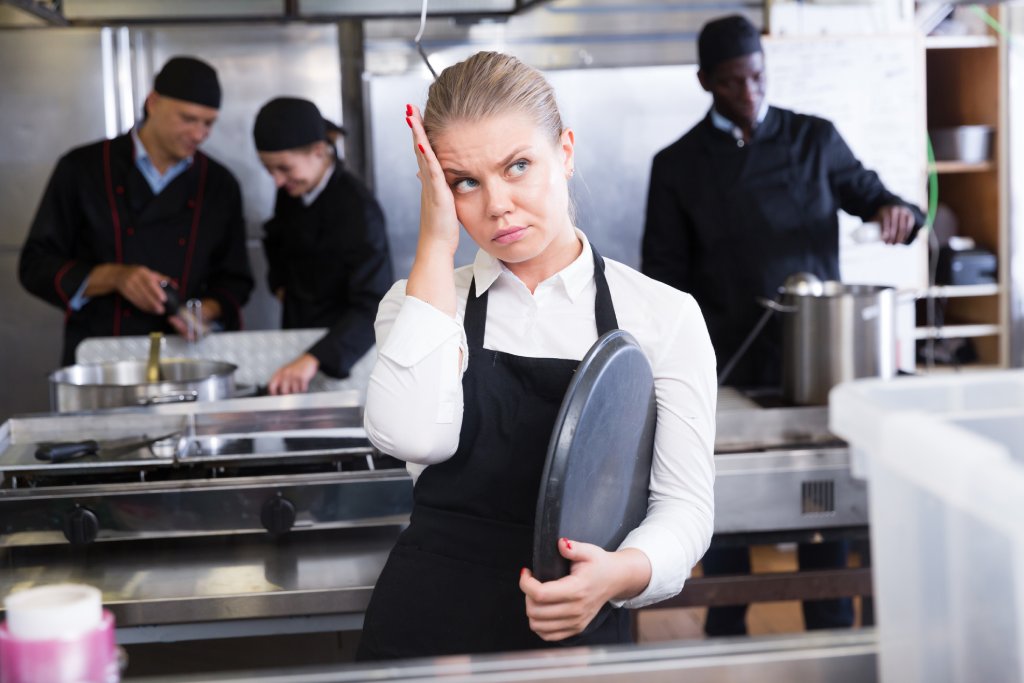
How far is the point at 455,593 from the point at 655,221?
1887mm

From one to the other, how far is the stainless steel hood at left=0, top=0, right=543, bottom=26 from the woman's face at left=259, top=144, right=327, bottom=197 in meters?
0.44

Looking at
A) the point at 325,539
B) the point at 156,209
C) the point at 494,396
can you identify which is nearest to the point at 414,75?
the point at 156,209

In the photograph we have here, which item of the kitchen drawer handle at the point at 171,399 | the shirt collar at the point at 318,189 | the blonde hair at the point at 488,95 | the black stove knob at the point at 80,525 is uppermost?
the shirt collar at the point at 318,189

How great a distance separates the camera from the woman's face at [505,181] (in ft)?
4.42

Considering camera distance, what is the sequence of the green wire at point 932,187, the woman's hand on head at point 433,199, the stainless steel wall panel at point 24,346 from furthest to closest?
the green wire at point 932,187
the stainless steel wall panel at point 24,346
the woman's hand on head at point 433,199

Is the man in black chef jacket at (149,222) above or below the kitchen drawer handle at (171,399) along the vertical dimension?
above

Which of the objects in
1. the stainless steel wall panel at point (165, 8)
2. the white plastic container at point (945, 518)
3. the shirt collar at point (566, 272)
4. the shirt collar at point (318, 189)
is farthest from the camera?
the shirt collar at point (318, 189)

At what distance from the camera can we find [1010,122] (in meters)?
4.50

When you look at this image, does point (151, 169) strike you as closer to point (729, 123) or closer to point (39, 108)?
point (39, 108)

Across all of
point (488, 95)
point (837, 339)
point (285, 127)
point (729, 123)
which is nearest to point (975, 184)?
point (729, 123)

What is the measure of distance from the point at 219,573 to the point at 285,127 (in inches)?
58.4

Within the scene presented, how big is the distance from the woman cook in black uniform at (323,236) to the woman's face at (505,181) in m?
1.54

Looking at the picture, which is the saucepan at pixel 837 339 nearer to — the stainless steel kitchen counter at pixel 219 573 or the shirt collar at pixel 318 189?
the stainless steel kitchen counter at pixel 219 573

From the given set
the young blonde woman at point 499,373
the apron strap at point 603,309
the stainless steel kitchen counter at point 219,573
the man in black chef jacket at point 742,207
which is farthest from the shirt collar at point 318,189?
the apron strap at point 603,309
